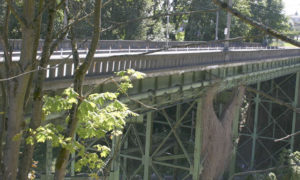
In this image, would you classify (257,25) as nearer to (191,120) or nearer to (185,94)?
(185,94)

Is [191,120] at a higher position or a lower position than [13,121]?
lower

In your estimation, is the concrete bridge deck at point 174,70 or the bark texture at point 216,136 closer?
the concrete bridge deck at point 174,70

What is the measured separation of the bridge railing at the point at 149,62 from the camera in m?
8.61

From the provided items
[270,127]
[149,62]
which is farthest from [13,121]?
[270,127]

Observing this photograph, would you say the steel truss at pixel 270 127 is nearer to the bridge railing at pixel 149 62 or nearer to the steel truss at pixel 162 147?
the steel truss at pixel 162 147

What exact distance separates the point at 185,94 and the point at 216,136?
392cm

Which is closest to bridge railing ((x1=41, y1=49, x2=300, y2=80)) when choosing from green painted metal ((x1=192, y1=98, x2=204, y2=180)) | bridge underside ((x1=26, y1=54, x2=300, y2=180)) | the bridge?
the bridge

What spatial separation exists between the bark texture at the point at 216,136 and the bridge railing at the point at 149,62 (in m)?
1.50

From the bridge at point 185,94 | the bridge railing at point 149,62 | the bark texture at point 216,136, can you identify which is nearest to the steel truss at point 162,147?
the bridge at point 185,94

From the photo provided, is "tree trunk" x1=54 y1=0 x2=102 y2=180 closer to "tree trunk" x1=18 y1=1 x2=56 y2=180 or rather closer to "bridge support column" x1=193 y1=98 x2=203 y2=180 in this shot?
"tree trunk" x1=18 y1=1 x2=56 y2=180

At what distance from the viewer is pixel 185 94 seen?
15.5 metres

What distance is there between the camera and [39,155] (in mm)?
26781

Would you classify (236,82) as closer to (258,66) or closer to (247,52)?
(247,52)

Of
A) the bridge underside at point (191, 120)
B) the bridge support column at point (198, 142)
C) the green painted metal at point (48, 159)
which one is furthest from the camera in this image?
the bridge support column at point (198, 142)
